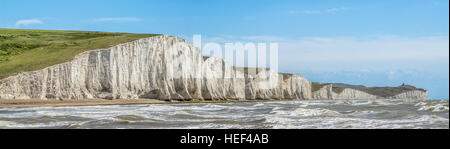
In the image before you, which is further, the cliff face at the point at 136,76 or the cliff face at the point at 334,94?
the cliff face at the point at 334,94

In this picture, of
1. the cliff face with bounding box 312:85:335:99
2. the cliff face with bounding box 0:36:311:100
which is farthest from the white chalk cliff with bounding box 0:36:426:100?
the cliff face with bounding box 312:85:335:99

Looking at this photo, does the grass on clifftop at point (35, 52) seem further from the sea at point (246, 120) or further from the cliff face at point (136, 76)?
the sea at point (246, 120)

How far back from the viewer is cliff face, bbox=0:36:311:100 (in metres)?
51.1

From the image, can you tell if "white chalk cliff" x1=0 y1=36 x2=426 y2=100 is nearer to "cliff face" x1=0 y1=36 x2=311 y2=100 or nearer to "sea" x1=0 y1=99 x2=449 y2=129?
"cliff face" x1=0 y1=36 x2=311 y2=100

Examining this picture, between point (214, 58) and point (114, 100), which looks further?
point (214, 58)

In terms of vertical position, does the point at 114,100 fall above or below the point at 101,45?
below

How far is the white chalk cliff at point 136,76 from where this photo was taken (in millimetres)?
51113
